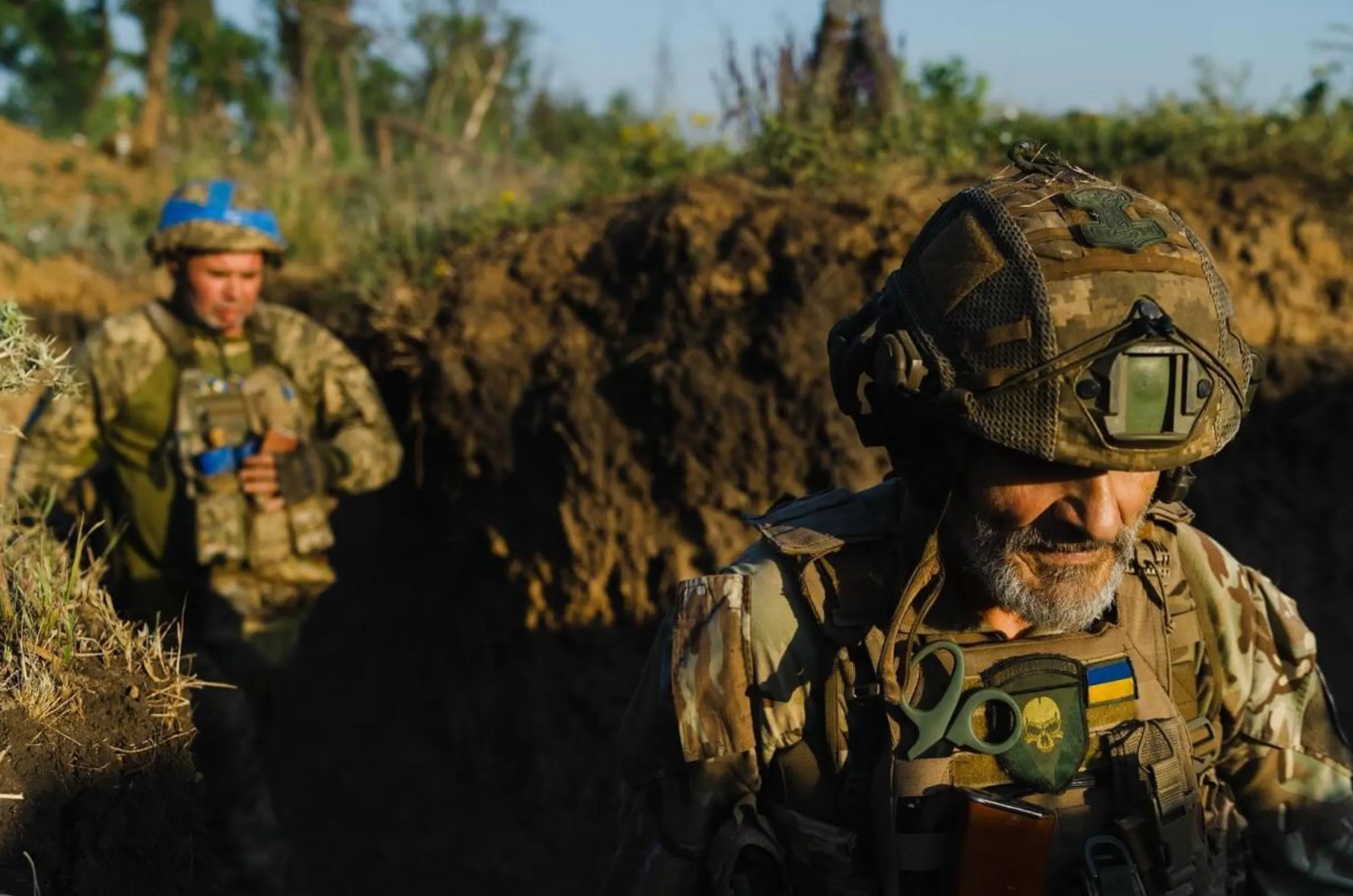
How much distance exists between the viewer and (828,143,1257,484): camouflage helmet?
2.18 metres

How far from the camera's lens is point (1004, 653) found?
239 cm

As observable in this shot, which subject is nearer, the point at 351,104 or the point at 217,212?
the point at 217,212

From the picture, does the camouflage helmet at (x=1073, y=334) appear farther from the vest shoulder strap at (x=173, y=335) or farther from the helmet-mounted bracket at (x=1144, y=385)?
the vest shoulder strap at (x=173, y=335)

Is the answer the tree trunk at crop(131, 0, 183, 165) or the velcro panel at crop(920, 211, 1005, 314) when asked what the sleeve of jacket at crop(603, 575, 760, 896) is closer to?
the velcro panel at crop(920, 211, 1005, 314)

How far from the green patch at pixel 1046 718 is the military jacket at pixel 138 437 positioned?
357 centimetres

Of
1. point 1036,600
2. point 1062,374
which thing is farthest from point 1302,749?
point 1062,374

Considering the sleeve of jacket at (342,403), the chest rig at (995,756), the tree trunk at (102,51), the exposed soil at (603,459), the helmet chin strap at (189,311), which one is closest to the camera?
the chest rig at (995,756)

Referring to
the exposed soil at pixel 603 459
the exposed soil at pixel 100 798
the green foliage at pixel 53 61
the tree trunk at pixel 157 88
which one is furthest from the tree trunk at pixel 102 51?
the exposed soil at pixel 100 798

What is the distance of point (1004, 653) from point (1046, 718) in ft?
0.42

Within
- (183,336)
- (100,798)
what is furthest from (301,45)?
(100,798)

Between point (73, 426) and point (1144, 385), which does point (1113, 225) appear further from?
point (73, 426)

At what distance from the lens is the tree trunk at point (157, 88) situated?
11828 mm

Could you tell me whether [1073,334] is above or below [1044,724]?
above

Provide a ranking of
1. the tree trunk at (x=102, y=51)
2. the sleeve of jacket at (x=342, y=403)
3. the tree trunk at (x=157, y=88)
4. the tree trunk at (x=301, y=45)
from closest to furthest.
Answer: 1. the sleeve of jacket at (x=342, y=403)
2. the tree trunk at (x=157, y=88)
3. the tree trunk at (x=301, y=45)
4. the tree trunk at (x=102, y=51)
